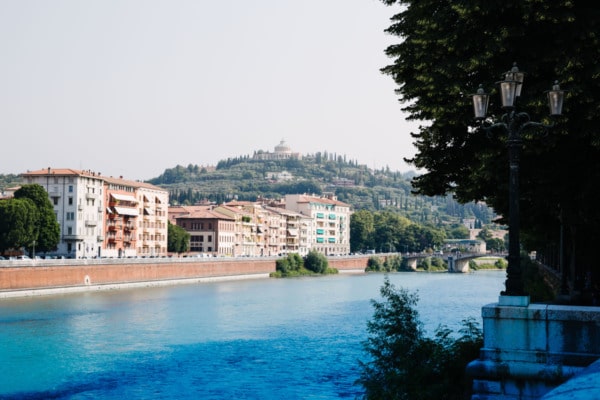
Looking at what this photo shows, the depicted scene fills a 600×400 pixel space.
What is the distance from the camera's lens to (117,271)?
7325cm

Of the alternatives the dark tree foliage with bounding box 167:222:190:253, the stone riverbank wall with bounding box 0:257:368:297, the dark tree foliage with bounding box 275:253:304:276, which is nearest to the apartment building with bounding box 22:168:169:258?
the dark tree foliage with bounding box 167:222:190:253

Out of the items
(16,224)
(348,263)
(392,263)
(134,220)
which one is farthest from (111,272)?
(392,263)

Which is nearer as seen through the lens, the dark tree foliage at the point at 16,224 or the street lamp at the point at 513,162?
the street lamp at the point at 513,162

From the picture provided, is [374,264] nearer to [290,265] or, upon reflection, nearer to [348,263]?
[348,263]

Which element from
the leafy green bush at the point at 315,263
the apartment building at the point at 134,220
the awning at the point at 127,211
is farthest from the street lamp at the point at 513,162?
the leafy green bush at the point at 315,263

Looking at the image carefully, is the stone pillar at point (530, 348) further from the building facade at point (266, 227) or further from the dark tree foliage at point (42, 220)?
the building facade at point (266, 227)

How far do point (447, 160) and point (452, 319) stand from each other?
27.2m

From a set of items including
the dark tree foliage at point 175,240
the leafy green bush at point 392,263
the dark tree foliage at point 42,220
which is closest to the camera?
the dark tree foliage at point 42,220

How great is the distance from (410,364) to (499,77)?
6.38m

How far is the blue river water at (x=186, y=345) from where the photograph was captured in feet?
84.0

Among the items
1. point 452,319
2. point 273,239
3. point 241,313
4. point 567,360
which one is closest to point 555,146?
point 567,360

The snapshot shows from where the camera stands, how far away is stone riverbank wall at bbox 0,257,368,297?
59.4 metres

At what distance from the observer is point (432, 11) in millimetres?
16938

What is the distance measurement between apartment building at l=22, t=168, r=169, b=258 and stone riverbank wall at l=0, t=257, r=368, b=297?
9.18 metres
